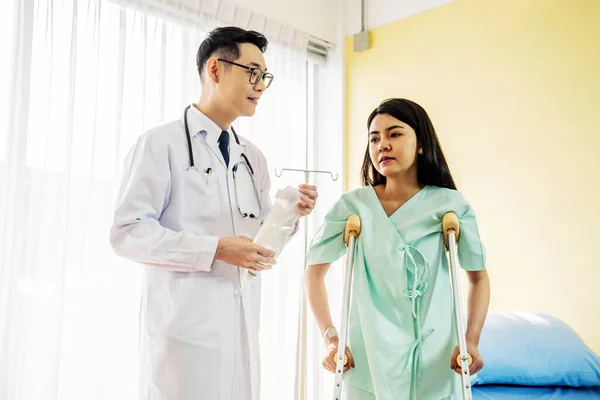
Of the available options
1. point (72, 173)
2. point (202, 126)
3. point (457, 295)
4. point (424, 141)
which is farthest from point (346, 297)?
point (72, 173)

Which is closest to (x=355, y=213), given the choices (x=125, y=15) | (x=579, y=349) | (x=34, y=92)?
(x=579, y=349)

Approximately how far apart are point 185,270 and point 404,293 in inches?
24.2

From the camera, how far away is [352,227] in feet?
5.25

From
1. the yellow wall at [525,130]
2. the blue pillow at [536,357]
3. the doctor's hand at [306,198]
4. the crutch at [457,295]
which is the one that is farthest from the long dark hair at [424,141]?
the yellow wall at [525,130]

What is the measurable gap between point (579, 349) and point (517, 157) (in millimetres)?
1067

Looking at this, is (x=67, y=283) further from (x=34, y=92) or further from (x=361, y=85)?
(x=361, y=85)

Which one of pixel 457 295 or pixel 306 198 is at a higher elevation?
pixel 306 198

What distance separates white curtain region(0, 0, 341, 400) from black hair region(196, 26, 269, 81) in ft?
2.45

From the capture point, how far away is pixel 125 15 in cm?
251

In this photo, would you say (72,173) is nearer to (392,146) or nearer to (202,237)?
(202,237)

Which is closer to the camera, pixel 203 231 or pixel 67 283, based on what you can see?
pixel 203 231

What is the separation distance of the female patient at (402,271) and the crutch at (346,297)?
38mm

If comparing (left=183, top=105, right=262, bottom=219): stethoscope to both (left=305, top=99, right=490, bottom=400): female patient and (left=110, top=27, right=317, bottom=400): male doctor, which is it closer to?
(left=110, top=27, right=317, bottom=400): male doctor

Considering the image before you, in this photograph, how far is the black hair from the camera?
179cm
